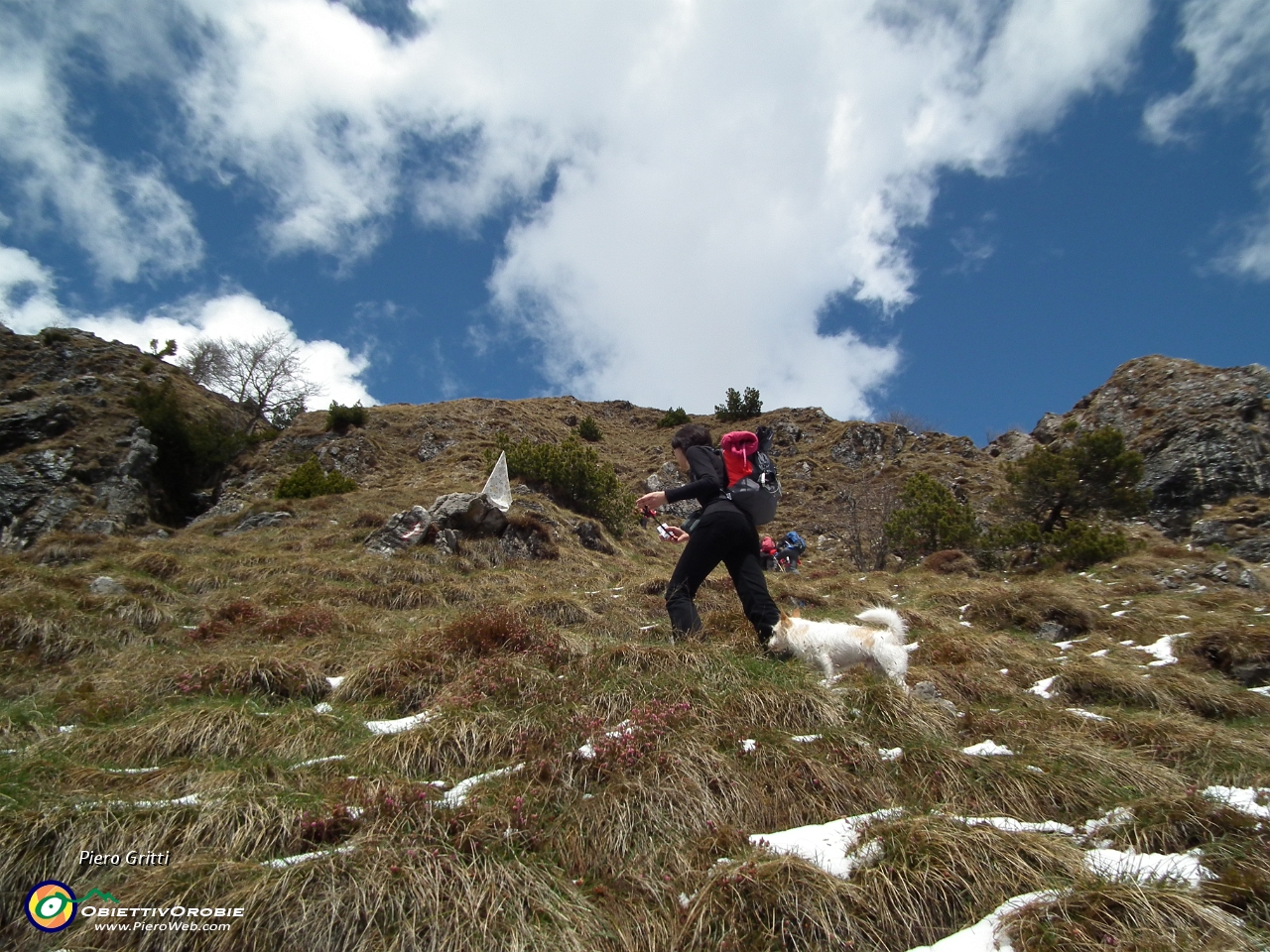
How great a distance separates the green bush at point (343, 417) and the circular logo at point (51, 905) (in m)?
28.5

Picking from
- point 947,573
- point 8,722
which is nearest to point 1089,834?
point 8,722

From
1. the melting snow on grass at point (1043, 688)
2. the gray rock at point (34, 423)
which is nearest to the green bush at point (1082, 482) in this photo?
the melting snow on grass at point (1043, 688)

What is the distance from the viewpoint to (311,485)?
670 inches

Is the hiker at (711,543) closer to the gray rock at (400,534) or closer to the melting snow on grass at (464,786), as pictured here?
the melting snow on grass at (464,786)

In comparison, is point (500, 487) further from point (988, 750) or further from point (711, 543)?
point (988, 750)

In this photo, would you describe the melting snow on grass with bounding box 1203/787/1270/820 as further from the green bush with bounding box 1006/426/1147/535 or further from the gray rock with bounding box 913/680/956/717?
the green bush with bounding box 1006/426/1147/535

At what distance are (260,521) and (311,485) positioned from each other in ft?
10.0

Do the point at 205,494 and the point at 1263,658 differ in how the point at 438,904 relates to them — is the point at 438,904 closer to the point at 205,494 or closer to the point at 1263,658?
the point at 1263,658

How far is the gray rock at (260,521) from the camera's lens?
13.8 meters

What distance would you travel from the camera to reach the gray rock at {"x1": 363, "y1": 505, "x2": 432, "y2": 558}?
36.7ft

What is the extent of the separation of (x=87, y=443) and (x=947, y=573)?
87.3ft

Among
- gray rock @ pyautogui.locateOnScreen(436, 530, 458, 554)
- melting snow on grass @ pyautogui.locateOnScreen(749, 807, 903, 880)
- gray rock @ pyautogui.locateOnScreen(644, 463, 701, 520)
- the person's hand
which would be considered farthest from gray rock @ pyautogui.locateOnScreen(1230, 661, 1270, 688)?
gray rock @ pyautogui.locateOnScreen(644, 463, 701, 520)

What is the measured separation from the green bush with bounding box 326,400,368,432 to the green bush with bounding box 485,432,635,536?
1316 cm

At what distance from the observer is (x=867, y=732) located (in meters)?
3.31
